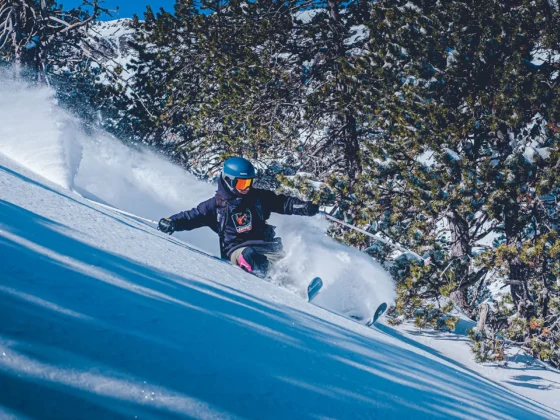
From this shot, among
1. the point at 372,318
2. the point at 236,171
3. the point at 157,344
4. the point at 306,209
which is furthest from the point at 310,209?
the point at 157,344

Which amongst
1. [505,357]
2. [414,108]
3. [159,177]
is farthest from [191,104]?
[505,357]

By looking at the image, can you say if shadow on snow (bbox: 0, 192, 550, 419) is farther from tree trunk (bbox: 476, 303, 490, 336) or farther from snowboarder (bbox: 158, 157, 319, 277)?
tree trunk (bbox: 476, 303, 490, 336)

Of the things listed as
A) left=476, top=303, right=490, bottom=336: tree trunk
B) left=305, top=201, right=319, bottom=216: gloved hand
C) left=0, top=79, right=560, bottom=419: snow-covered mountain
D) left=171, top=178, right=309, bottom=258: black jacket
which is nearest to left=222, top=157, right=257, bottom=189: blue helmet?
left=171, top=178, right=309, bottom=258: black jacket

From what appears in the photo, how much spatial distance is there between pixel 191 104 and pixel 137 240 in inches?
310

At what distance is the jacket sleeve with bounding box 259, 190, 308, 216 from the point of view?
217 inches

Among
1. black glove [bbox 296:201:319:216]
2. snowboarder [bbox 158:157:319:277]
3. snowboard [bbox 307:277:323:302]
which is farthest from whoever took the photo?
black glove [bbox 296:201:319:216]

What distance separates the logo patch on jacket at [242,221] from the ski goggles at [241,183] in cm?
35

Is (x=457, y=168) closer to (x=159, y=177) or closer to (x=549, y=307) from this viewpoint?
(x=549, y=307)

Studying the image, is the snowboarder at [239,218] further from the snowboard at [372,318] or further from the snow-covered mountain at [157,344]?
the snow-covered mountain at [157,344]

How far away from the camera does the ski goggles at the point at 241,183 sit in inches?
197

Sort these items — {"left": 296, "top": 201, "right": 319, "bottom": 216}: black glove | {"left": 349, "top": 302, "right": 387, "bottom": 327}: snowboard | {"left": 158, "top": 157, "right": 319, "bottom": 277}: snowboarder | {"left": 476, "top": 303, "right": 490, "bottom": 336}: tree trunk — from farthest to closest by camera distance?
{"left": 476, "top": 303, "right": 490, "bottom": 336}: tree trunk
{"left": 296, "top": 201, "right": 319, "bottom": 216}: black glove
{"left": 158, "top": 157, "right": 319, "bottom": 277}: snowboarder
{"left": 349, "top": 302, "right": 387, "bottom": 327}: snowboard

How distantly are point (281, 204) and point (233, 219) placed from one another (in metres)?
0.74

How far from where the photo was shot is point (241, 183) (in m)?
5.02

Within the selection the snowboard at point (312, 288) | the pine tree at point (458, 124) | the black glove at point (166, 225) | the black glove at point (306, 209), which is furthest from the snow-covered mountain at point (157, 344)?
the pine tree at point (458, 124)
